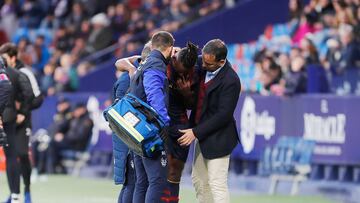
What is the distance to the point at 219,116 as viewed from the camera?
11734 millimetres

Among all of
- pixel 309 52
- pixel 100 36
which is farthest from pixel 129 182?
pixel 100 36

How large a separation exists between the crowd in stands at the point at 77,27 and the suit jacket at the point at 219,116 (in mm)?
12959

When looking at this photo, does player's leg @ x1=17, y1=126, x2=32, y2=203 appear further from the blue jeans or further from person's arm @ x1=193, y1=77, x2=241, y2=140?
person's arm @ x1=193, y1=77, x2=241, y2=140

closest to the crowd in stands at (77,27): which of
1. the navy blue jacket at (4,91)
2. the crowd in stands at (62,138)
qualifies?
the crowd in stands at (62,138)

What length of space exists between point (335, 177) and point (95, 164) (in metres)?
6.47

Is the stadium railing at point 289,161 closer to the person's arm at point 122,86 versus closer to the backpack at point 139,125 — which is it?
the person's arm at point 122,86

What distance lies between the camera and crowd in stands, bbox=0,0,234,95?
1008 inches

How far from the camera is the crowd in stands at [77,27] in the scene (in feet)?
84.0

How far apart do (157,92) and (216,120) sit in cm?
87

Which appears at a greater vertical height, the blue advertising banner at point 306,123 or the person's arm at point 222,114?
the blue advertising banner at point 306,123

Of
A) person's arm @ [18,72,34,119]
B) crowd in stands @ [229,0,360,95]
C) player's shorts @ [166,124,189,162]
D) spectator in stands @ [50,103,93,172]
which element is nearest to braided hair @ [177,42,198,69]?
player's shorts @ [166,124,189,162]

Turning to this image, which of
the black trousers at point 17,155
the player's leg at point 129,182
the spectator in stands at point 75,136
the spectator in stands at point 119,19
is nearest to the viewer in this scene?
the player's leg at point 129,182

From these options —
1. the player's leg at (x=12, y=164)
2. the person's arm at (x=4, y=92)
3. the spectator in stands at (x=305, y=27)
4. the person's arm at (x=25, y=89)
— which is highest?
the spectator in stands at (x=305, y=27)

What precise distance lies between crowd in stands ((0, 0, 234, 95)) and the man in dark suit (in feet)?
42.4
